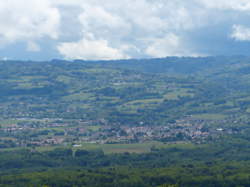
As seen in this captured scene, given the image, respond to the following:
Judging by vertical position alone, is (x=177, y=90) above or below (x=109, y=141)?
above

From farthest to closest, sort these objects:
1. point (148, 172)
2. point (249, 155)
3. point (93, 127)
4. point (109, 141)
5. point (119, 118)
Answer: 1. point (119, 118)
2. point (93, 127)
3. point (109, 141)
4. point (249, 155)
5. point (148, 172)

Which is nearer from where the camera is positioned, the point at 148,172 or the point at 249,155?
the point at 148,172

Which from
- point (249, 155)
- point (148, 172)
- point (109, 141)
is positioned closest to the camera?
point (148, 172)

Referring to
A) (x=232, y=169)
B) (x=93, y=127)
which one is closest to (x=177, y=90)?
(x=93, y=127)

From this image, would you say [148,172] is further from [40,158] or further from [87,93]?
[87,93]

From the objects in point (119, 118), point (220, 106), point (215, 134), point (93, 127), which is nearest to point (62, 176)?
point (215, 134)

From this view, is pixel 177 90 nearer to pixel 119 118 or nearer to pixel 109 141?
pixel 119 118
